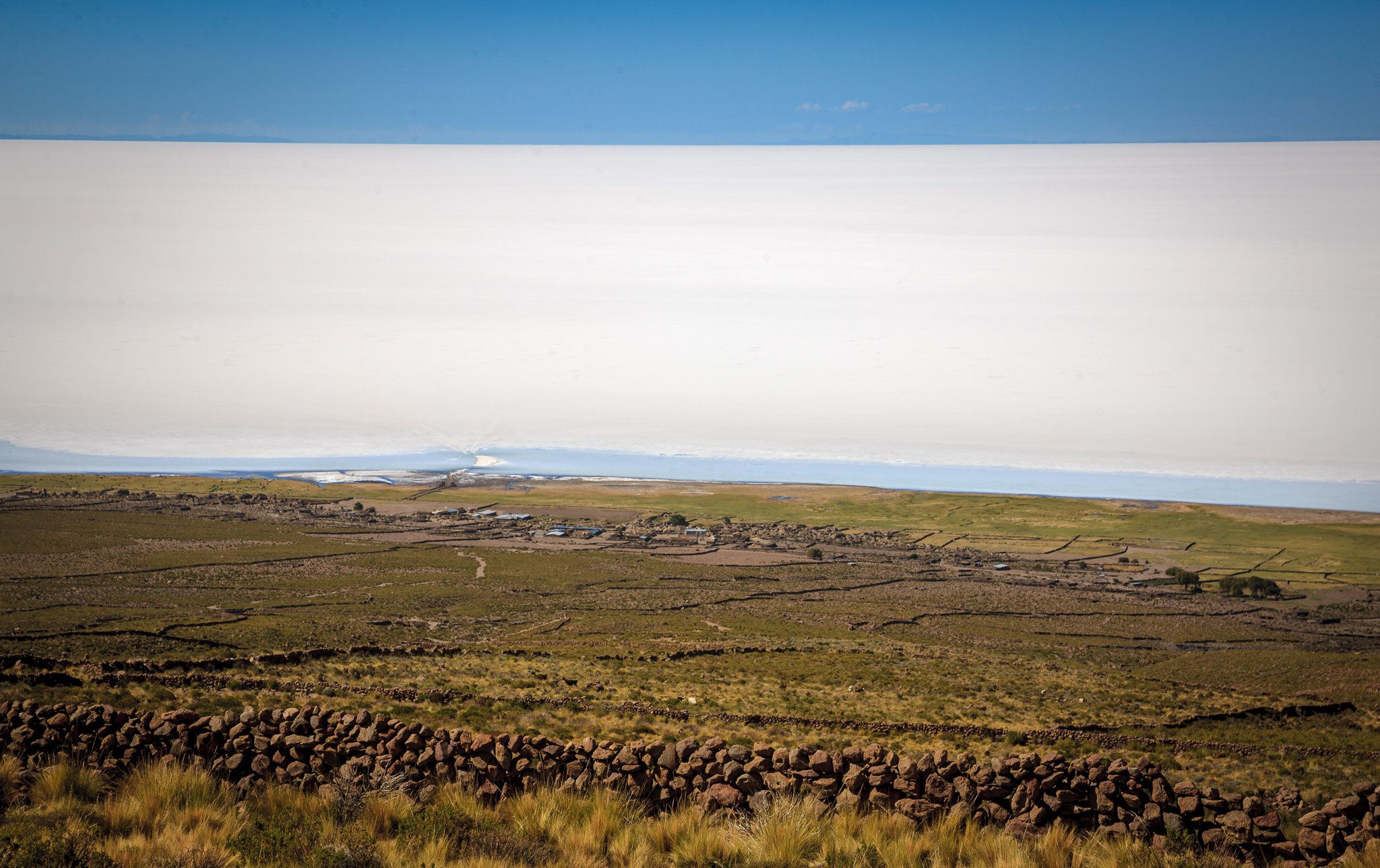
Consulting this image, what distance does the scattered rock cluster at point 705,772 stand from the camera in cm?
686

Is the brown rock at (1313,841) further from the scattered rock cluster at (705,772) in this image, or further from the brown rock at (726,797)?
the brown rock at (726,797)

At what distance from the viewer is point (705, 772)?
24.7ft

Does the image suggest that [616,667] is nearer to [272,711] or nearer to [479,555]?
[272,711]

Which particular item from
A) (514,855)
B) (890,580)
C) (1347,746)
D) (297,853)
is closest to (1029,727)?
(1347,746)

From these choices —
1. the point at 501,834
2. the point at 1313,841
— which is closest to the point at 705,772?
the point at 501,834

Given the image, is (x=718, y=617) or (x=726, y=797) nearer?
(x=726, y=797)

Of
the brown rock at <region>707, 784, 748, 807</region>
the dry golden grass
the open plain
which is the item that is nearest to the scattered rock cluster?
the brown rock at <region>707, 784, 748, 807</region>

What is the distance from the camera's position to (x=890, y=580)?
185ft

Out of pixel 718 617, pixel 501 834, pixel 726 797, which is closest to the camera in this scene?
pixel 501 834

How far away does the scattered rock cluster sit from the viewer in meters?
6.86

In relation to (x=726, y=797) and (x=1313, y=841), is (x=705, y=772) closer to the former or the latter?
(x=726, y=797)

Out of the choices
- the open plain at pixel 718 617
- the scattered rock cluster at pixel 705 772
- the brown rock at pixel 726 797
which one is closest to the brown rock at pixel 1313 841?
the scattered rock cluster at pixel 705 772

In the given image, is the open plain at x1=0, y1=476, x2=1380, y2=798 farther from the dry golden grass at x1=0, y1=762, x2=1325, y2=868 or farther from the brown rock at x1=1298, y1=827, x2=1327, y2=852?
the brown rock at x1=1298, y1=827, x2=1327, y2=852

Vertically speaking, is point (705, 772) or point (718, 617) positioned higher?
point (705, 772)
